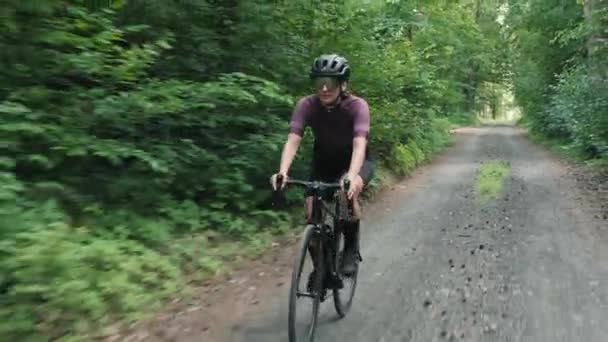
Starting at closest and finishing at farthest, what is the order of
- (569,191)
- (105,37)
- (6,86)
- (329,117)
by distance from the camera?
(329,117)
(6,86)
(105,37)
(569,191)

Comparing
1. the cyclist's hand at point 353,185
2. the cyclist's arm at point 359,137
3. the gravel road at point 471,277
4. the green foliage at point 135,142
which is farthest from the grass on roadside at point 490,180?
the cyclist's hand at point 353,185

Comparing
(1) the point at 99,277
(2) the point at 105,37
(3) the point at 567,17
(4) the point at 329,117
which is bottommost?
(1) the point at 99,277

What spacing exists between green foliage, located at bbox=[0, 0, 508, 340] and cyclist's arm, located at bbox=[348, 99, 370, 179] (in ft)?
7.43

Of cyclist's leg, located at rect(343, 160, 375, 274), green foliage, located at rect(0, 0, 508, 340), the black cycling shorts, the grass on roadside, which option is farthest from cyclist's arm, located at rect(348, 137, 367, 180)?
the grass on roadside

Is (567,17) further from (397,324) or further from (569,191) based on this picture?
(397,324)

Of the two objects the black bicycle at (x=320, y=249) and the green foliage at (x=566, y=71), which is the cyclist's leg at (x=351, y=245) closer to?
the black bicycle at (x=320, y=249)

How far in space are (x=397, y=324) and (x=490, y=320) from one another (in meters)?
0.81

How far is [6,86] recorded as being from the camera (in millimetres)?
5457

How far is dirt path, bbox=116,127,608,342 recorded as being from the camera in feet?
16.5

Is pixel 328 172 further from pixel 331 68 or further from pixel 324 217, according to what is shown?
pixel 331 68

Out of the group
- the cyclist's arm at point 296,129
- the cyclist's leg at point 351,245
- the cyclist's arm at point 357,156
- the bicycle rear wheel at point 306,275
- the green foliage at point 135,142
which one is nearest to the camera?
the bicycle rear wheel at point 306,275

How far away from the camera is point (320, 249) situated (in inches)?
184

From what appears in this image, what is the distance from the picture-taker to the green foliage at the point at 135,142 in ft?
15.3

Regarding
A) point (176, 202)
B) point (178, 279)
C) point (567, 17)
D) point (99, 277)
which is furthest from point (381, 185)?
point (567, 17)
